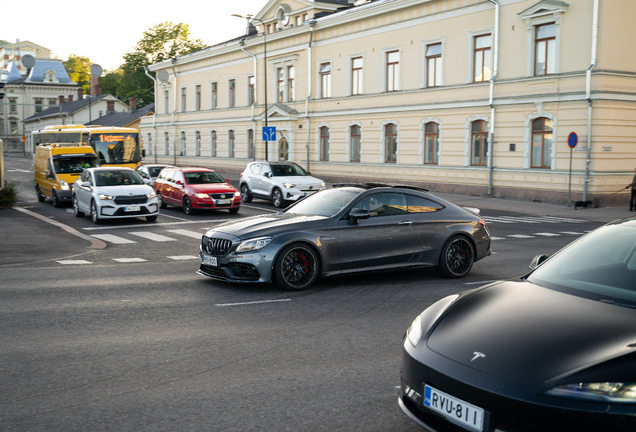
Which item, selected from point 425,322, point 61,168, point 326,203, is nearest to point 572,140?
point 326,203

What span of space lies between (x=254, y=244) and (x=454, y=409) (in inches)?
223

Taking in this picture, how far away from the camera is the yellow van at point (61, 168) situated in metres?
24.2

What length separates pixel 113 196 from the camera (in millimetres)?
19062

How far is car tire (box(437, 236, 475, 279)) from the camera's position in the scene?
10.2m

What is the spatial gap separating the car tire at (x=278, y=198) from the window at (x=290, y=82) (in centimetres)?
2044

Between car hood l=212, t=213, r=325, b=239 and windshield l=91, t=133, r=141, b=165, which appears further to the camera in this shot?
windshield l=91, t=133, r=141, b=165

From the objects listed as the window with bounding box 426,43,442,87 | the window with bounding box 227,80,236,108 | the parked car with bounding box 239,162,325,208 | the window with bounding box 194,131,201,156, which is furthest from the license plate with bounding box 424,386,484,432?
the window with bounding box 194,131,201,156

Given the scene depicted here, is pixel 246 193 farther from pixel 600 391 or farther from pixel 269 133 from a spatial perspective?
pixel 600 391

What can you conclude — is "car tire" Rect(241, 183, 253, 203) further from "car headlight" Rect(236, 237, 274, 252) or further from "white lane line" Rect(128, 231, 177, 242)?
"car headlight" Rect(236, 237, 274, 252)

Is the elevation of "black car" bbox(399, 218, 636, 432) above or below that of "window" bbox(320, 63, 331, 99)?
below

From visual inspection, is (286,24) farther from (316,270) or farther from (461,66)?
(316,270)

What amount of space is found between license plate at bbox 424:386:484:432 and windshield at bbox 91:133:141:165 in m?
30.1

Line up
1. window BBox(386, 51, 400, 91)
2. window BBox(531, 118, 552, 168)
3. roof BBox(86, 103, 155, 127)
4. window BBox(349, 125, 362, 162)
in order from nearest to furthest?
1. window BBox(531, 118, 552, 168)
2. window BBox(386, 51, 400, 91)
3. window BBox(349, 125, 362, 162)
4. roof BBox(86, 103, 155, 127)

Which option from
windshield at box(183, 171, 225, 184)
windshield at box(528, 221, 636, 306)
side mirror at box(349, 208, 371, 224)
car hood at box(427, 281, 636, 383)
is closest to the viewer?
car hood at box(427, 281, 636, 383)
